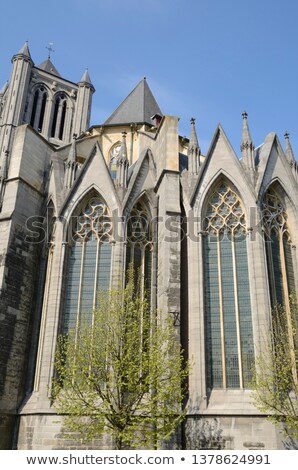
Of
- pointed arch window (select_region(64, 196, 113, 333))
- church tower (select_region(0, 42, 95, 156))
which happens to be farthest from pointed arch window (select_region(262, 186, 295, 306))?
church tower (select_region(0, 42, 95, 156))

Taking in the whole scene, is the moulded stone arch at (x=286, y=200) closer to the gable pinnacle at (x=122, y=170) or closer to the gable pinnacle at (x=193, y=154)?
the gable pinnacle at (x=193, y=154)

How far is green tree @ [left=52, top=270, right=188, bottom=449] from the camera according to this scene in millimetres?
11734

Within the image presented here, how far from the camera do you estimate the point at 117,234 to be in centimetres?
1614

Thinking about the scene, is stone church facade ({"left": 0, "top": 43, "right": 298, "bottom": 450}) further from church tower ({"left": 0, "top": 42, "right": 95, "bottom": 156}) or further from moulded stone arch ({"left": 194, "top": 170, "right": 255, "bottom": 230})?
church tower ({"left": 0, "top": 42, "right": 95, "bottom": 156})

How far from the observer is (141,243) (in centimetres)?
1650

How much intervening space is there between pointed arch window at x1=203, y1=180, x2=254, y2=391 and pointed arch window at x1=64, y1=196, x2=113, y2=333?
360cm

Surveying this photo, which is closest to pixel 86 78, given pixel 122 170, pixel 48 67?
pixel 48 67

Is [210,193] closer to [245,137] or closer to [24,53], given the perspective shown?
[245,137]

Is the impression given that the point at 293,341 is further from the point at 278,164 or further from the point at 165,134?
the point at 165,134

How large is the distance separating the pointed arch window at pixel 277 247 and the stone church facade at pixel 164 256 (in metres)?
0.04

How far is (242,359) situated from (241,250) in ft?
12.3

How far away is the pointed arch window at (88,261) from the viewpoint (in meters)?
15.4

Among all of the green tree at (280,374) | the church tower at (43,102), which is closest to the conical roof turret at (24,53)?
the church tower at (43,102)
